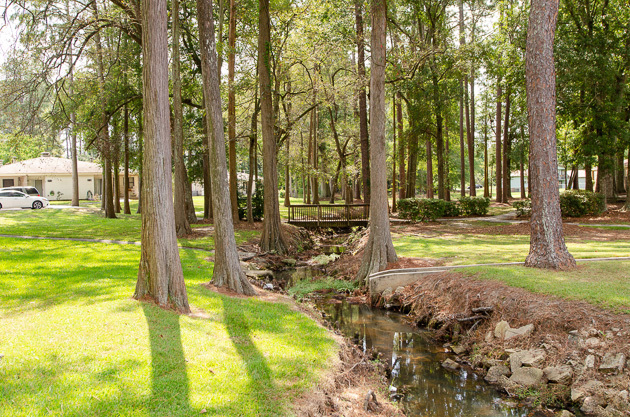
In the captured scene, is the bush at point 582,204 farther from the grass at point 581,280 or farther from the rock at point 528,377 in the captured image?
the rock at point 528,377

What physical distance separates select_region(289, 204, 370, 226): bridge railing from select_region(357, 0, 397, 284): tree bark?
1114 cm

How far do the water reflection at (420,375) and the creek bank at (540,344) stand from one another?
32 centimetres

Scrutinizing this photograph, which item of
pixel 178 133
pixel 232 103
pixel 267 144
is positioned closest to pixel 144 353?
pixel 267 144

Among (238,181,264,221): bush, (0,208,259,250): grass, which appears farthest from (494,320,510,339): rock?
(238,181,264,221): bush

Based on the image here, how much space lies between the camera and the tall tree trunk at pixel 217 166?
30.1ft

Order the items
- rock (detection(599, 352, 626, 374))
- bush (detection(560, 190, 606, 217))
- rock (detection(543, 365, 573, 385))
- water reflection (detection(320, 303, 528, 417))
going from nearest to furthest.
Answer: rock (detection(599, 352, 626, 374)) → water reflection (detection(320, 303, 528, 417)) → rock (detection(543, 365, 573, 385)) → bush (detection(560, 190, 606, 217))

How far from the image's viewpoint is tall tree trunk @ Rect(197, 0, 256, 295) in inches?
361

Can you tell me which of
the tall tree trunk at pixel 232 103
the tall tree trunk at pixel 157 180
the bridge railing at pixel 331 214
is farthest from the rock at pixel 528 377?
the bridge railing at pixel 331 214

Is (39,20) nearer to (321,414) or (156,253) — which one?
(156,253)

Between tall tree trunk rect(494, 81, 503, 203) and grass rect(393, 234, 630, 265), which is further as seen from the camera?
tall tree trunk rect(494, 81, 503, 203)

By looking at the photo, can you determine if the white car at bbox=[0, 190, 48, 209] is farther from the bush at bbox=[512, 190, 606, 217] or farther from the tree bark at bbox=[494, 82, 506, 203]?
the bush at bbox=[512, 190, 606, 217]

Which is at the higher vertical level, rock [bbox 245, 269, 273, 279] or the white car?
the white car

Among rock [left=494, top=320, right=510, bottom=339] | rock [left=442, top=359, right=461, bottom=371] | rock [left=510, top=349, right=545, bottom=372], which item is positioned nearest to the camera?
rock [left=510, top=349, right=545, bottom=372]

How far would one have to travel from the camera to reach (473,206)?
25625 mm
